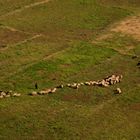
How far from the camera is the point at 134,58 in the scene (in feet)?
83.4

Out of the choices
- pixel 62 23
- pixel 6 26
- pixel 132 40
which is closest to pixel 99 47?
pixel 132 40

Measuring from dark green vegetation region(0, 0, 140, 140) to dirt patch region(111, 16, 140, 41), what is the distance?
69 centimetres

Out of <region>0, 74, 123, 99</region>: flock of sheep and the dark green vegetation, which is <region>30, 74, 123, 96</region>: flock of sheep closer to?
<region>0, 74, 123, 99</region>: flock of sheep

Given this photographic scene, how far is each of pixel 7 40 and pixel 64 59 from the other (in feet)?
15.3

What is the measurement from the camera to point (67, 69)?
78.6 feet

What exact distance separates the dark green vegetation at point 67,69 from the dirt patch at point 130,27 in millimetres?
693

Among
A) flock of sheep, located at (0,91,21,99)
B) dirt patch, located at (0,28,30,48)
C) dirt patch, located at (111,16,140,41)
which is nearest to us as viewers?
flock of sheep, located at (0,91,21,99)

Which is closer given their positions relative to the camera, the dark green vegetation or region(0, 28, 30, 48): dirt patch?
the dark green vegetation

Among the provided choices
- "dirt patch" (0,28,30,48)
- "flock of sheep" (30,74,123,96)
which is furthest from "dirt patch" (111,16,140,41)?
"flock of sheep" (30,74,123,96)

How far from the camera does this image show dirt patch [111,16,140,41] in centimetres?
2898

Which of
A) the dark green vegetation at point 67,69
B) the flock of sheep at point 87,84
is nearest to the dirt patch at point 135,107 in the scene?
the dark green vegetation at point 67,69

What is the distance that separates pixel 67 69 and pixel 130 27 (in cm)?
781

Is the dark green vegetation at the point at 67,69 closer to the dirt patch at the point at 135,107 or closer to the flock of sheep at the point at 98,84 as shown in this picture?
the dirt patch at the point at 135,107

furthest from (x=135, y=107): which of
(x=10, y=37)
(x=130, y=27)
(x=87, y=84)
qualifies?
(x=10, y=37)
